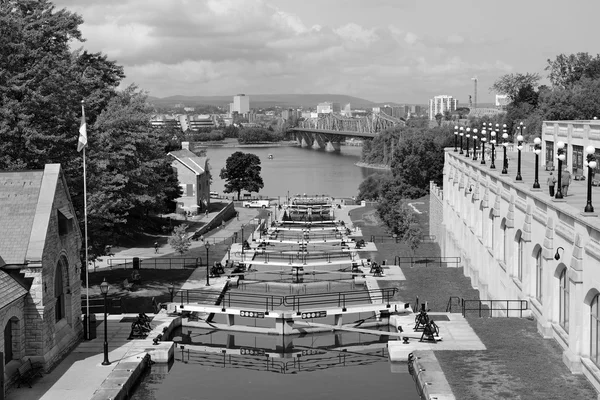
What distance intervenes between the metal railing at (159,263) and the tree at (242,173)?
64176mm

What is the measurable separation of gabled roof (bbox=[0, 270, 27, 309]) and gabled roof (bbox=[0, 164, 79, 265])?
67 cm

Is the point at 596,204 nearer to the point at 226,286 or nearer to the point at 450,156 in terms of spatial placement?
the point at 226,286

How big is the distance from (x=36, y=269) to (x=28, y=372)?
310cm

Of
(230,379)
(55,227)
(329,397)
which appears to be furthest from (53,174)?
(329,397)

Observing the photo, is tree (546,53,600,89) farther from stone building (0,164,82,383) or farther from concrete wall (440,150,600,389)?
stone building (0,164,82,383)

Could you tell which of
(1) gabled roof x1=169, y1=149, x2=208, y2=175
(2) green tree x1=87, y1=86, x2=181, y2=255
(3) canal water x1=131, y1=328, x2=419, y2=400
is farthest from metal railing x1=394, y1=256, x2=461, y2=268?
(1) gabled roof x1=169, y1=149, x2=208, y2=175

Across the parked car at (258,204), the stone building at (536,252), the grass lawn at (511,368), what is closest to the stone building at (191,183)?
the parked car at (258,204)

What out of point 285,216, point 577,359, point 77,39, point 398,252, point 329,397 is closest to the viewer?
point 577,359

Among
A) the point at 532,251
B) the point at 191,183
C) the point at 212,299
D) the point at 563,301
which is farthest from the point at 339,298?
the point at 191,183

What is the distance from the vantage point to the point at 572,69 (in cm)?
11344

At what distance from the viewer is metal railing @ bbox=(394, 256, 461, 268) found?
176 feet

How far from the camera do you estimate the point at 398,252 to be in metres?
60.9

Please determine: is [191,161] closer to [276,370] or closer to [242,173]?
[242,173]

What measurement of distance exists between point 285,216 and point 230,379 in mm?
69450
